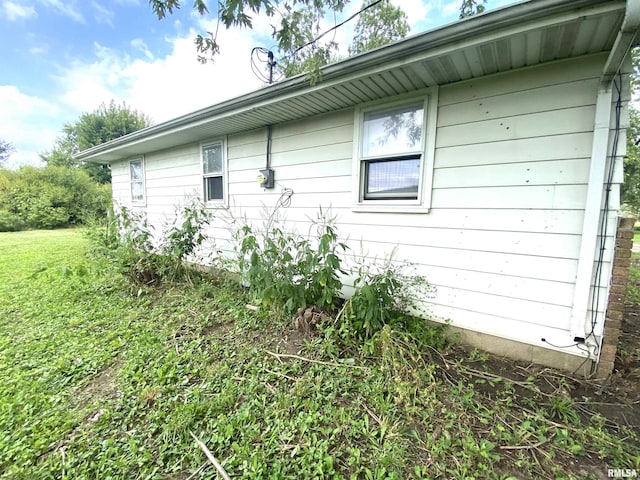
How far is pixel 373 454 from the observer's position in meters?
1.52

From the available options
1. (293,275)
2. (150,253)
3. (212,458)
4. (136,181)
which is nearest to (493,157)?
(293,275)

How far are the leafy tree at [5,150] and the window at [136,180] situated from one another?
36913mm

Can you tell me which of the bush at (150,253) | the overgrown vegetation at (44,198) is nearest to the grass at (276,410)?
the bush at (150,253)

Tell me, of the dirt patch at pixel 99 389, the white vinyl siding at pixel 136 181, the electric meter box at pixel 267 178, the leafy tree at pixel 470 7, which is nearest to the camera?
the dirt patch at pixel 99 389

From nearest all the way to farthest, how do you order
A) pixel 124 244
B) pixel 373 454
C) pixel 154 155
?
pixel 373 454, pixel 124 244, pixel 154 155

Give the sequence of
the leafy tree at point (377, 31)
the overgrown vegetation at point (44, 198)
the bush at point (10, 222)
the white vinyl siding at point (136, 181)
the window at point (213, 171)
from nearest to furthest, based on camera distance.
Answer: the window at point (213, 171), the leafy tree at point (377, 31), the white vinyl siding at point (136, 181), the bush at point (10, 222), the overgrown vegetation at point (44, 198)

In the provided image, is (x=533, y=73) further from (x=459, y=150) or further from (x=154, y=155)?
(x=154, y=155)

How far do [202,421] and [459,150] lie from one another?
3.05m

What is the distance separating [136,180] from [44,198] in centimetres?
1187

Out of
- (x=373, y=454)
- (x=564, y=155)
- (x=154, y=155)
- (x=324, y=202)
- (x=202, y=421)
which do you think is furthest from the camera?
(x=154, y=155)

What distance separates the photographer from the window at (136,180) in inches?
261

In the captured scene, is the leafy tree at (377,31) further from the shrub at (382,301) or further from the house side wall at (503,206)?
the shrub at (382,301)

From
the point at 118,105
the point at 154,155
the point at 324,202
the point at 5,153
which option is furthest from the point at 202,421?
the point at 5,153

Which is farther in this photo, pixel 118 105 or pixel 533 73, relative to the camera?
pixel 118 105
